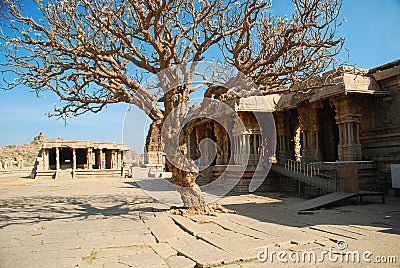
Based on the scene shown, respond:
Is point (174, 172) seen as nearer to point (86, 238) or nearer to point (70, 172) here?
point (86, 238)

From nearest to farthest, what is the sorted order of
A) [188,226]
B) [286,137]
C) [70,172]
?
[188,226], [286,137], [70,172]

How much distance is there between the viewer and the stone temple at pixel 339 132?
508 inches

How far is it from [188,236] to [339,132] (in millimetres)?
10243

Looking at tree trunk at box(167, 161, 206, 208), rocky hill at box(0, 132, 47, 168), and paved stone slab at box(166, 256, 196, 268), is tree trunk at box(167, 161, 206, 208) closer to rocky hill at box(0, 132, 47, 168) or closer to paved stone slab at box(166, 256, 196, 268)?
paved stone slab at box(166, 256, 196, 268)

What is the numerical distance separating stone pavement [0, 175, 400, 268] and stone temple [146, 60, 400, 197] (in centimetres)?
310

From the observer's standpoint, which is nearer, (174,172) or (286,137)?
(174,172)

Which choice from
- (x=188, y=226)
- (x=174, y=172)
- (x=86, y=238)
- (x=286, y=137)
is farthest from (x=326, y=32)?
(x=286, y=137)

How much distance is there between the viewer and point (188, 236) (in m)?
6.59

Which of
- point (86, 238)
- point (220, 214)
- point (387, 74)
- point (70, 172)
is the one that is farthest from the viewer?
point (70, 172)

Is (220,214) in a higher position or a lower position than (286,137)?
lower

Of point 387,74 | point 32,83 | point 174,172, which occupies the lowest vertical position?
point 174,172

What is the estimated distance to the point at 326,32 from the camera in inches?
361

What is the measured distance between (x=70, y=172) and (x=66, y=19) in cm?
2614

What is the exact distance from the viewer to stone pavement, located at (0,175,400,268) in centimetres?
503
